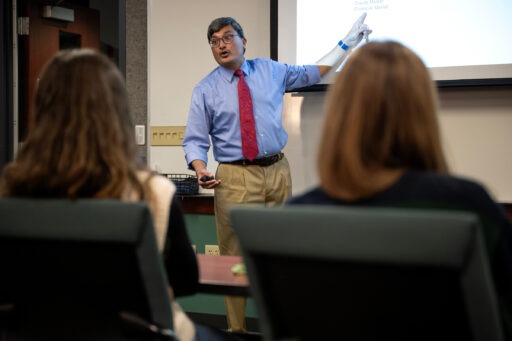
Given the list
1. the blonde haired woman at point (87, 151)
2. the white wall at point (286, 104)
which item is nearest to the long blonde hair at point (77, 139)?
the blonde haired woman at point (87, 151)

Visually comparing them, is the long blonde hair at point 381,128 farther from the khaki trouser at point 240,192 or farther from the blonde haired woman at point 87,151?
the khaki trouser at point 240,192

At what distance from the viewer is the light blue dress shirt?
9.18 ft

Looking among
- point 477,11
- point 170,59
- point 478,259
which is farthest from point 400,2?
point 478,259

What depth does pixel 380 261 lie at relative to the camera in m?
0.85

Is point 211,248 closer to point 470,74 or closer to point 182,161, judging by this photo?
point 182,161

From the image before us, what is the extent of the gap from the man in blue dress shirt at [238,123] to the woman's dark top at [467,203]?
1.83m

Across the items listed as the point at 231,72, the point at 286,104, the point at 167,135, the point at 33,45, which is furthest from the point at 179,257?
the point at 33,45

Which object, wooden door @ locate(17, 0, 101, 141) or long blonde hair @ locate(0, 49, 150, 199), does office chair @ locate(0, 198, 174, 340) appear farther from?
wooden door @ locate(17, 0, 101, 141)

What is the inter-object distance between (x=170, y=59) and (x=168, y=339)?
244 cm

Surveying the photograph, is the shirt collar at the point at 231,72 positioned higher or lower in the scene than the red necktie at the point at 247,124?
higher

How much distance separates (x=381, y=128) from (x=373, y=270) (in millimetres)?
258

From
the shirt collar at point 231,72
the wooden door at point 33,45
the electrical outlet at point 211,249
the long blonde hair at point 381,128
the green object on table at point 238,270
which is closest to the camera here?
the long blonde hair at point 381,128

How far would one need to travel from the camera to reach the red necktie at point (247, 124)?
2.76 meters

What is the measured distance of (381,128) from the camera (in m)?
0.98
